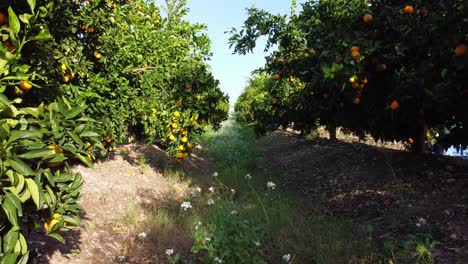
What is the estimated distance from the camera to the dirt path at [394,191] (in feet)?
12.7

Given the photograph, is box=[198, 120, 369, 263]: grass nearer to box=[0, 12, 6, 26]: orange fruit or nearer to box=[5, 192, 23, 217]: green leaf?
box=[5, 192, 23, 217]: green leaf

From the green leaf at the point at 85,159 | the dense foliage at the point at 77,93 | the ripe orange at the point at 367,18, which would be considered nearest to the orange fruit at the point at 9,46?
the dense foliage at the point at 77,93

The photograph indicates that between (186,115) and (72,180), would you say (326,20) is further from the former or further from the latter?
(72,180)

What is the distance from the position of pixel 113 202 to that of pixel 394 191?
4.04m

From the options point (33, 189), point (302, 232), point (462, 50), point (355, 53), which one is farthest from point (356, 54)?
point (33, 189)

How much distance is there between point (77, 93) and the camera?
5246mm

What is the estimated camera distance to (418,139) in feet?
21.5

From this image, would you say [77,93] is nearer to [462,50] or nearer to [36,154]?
[36,154]

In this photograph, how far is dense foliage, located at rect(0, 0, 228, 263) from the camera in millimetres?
2150

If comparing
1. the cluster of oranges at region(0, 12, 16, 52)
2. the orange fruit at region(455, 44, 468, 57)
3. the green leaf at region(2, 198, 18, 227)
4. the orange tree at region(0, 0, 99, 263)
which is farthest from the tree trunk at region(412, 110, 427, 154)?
the green leaf at region(2, 198, 18, 227)

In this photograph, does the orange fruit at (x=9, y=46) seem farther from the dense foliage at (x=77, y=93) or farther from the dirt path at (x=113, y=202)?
the dirt path at (x=113, y=202)

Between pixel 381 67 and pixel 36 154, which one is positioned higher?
pixel 381 67

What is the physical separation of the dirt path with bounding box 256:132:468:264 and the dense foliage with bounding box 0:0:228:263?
2.47m

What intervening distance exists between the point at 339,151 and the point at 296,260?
231 inches
